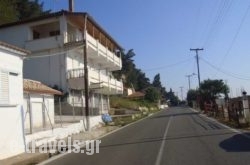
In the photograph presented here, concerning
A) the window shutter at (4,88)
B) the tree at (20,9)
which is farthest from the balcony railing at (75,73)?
the window shutter at (4,88)

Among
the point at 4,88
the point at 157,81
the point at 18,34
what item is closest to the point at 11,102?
the point at 4,88

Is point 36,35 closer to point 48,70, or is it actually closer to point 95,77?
point 48,70

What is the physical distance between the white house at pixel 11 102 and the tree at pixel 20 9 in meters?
38.9

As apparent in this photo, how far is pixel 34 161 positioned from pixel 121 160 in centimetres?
332

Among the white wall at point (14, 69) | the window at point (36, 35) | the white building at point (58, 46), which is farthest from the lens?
the window at point (36, 35)

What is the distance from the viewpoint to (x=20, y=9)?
205 ft

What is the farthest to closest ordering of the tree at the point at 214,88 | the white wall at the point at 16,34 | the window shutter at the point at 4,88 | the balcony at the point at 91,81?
1. the tree at the point at 214,88
2. the white wall at the point at 16,34
3. the balcony at the point at 91,81
4. the window shutter at the point at 4,88

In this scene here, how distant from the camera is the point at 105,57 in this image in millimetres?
49969

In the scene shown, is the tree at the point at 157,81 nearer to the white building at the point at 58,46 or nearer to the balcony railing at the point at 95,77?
the balcony railing at the point at 95,77

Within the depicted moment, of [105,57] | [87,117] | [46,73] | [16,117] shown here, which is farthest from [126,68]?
[16,117]

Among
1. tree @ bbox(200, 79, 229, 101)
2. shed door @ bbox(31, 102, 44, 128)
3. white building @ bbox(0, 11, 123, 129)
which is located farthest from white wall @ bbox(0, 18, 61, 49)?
tree @ bbox(200, 79, 229, 101)

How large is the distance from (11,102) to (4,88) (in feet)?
2.27

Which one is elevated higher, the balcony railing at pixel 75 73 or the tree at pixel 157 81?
the tree at pixel 157 81

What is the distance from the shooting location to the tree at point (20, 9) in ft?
181
